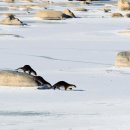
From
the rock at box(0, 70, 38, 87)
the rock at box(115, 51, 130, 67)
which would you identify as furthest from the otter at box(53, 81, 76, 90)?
the rock at box(115, 51, 130, 67)

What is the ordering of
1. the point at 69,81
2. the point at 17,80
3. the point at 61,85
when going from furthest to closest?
the point at 69,81 < the point at 17,80 < the point at 61,85

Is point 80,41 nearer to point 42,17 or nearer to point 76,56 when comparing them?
point 76,56

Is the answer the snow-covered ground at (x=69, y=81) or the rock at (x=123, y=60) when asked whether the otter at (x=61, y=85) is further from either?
the rock at (x=123, y=60)

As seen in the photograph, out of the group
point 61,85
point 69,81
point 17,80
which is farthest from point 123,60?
point 17,80

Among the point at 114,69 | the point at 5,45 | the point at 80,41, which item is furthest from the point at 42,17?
the point at 114,69

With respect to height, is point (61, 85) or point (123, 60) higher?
point (61, 85)

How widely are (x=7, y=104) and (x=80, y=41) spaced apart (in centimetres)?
1692

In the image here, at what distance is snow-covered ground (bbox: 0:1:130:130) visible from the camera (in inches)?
372

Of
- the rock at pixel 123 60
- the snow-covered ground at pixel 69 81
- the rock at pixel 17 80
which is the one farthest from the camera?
the rock at pixel 123 60

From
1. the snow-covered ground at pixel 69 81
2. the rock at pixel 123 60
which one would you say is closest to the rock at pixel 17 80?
the snow-covered ground at pixel 69 81

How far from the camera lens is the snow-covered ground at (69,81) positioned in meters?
9.45

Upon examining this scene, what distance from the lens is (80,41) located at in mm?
27719

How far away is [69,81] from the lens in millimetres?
14586

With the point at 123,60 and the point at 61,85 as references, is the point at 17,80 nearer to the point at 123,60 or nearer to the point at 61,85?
the point at 61,85
